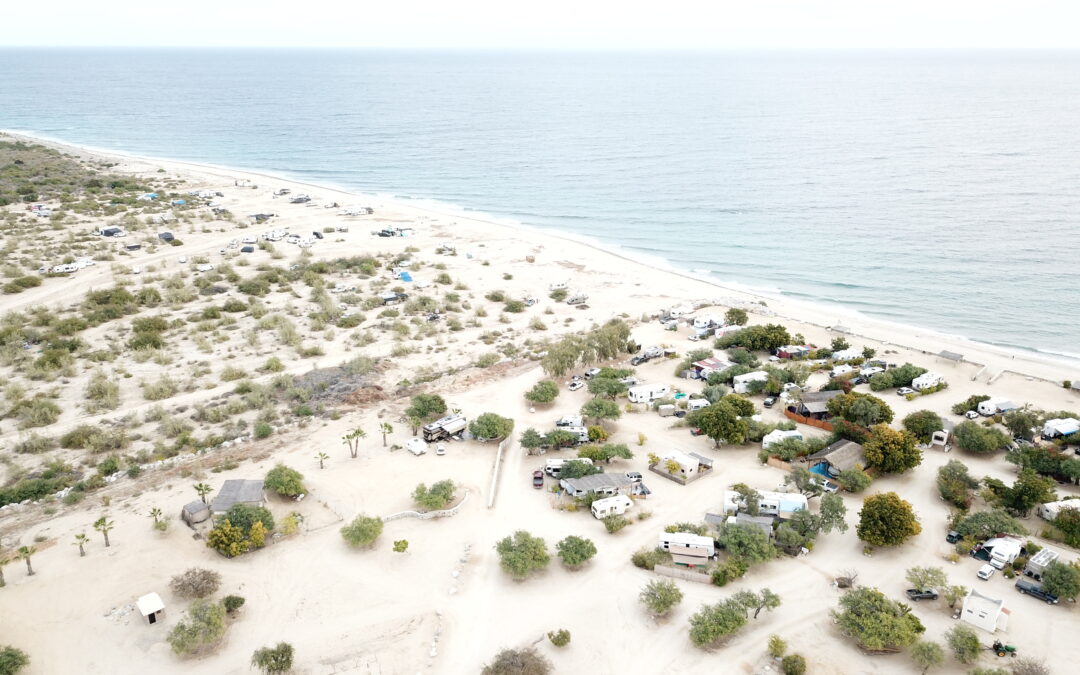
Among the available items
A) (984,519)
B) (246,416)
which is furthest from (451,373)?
(984,519)

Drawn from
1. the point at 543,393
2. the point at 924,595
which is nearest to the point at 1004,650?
the point at 924,595

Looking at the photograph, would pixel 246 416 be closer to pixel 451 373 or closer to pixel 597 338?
pixel 451 373

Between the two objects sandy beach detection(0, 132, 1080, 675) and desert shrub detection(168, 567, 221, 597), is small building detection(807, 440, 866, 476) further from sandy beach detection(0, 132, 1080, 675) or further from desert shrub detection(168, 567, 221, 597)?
desert shrub detection(168, 567, 221, 597)

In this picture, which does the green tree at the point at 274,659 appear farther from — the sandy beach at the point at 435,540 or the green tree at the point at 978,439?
the green tree at the point at 978,439

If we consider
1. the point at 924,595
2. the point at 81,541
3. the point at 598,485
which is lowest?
the point at 81,541

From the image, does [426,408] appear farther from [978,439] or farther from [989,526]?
[978,439]

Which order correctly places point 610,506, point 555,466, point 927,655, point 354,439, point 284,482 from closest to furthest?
1. point 927,655
2. point 610,506
3. point 284,482
4. point 555,466
5. point 354,439

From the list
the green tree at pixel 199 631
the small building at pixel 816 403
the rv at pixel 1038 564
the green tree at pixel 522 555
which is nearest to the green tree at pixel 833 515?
the rv at pixel 1038 564
